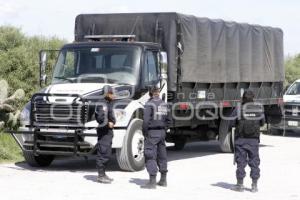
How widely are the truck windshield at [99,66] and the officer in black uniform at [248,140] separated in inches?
120

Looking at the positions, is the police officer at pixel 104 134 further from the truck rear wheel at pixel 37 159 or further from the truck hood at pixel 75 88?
the truck rear wheel at pixel 37 159

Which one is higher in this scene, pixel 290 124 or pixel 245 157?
pixel 245 157

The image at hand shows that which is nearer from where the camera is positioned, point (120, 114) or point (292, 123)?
point (120, 114)

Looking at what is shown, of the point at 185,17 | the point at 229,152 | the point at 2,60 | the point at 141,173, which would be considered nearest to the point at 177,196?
the point at 141,173

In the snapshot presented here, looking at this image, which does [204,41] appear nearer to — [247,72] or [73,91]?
[247,72]

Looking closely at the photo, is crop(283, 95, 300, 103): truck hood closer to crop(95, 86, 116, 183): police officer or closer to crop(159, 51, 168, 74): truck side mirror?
crop(159, 51, 168, 74): truck side mirror

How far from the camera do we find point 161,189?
35.7 feet

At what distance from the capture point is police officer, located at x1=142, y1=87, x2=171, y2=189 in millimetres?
10883

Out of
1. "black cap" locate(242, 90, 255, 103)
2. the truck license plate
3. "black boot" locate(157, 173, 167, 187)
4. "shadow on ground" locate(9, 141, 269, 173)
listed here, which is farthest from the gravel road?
the truck license plate

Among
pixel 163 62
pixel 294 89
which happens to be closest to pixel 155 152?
pixel 163 62

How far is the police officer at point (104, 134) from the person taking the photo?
37.3ft

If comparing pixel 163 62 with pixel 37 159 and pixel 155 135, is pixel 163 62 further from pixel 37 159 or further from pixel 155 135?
pixel 37 159

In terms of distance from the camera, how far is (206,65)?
15359 mm

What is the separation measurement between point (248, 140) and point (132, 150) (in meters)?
2.75
